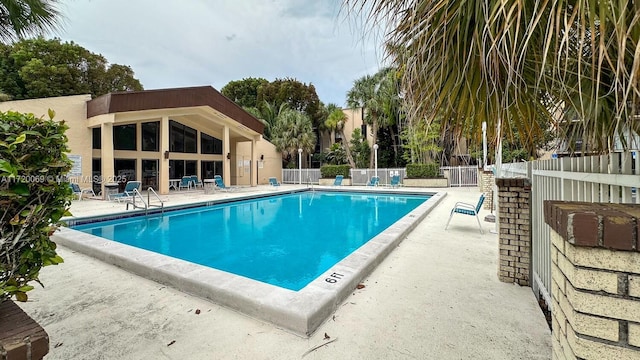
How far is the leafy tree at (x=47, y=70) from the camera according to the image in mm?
18797

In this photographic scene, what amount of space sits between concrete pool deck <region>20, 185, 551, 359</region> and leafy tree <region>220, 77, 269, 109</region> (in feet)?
95.4

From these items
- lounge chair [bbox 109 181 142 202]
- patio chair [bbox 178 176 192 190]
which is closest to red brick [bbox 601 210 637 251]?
lounge chair [bbox 109 181 142 202]

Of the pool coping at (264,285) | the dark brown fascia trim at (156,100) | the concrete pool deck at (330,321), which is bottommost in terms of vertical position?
the concrete pool deck at (330,321)

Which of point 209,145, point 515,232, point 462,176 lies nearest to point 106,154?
point 209,145

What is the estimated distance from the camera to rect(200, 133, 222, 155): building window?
60.1 ft

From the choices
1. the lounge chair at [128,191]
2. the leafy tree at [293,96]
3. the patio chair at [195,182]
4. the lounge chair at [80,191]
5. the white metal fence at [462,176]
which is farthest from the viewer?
the leafy tree at [293,96]

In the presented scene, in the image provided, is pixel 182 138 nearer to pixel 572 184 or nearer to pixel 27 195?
pixel 27 195

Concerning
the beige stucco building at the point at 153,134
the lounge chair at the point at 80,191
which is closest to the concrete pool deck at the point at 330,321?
the beige stucco building at the point at 153,134

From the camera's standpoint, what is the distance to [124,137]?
14.0 m

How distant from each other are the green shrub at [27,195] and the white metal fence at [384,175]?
1838 centimetres

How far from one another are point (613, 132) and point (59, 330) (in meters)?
4.43

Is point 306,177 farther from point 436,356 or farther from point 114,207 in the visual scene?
point 436,356

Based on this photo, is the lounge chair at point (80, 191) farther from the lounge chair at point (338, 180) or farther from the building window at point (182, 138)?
the lounge chair at point (338, 180)

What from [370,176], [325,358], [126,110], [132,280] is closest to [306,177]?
[370,176]
